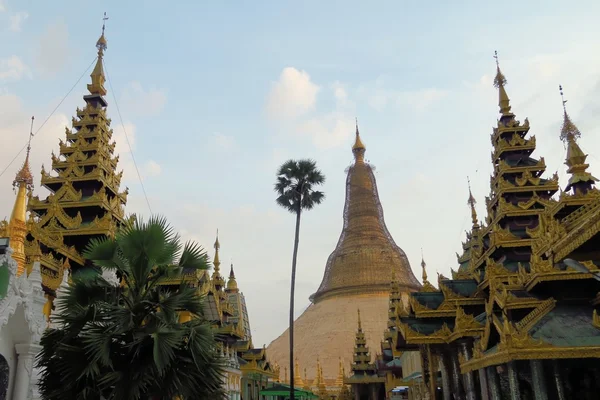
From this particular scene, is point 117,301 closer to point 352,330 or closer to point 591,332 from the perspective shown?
point 591,332

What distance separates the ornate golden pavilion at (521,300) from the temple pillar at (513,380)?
3 cm

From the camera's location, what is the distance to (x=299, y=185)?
28484 millimetres

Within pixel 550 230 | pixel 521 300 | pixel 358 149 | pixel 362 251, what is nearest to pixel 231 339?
pixel 521 300

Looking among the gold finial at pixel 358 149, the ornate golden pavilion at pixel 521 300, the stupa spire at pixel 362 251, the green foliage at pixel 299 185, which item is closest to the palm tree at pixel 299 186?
the green foliage at pixel 299 185

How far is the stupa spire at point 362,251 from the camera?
63.6 meters

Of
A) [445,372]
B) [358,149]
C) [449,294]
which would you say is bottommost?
[445,372]

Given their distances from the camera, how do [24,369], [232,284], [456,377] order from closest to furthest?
[24,369]
[456,377]
[232,284]

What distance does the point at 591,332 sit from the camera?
1343cm

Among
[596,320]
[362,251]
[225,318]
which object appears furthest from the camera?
[362,251]

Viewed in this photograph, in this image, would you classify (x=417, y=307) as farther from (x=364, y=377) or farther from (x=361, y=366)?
(x=361, y=366)

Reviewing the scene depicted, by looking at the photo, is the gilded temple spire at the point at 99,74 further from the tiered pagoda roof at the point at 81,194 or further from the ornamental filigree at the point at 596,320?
the ornamental filigree at the point at 596,320

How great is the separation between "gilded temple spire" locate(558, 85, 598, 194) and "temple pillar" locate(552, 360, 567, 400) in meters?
7.69

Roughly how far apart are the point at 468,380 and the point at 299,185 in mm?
13581

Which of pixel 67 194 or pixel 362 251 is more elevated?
pixel 362 251
